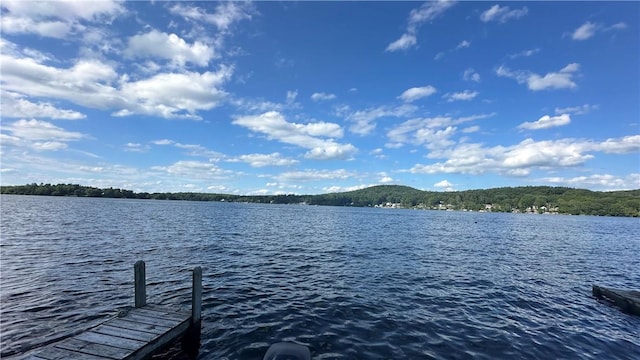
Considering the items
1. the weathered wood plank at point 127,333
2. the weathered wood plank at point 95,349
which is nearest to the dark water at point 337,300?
the weathered wood plank at point 127,333

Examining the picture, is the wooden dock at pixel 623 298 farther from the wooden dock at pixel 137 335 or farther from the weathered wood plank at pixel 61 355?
the weathered wood plank at pixel 61 355

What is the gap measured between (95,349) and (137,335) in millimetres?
1081

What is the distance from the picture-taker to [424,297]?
690 inches

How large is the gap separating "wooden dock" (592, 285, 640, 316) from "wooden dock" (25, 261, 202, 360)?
828 inches

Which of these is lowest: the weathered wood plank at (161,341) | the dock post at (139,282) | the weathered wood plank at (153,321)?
the weathered wood plank at (161,341)

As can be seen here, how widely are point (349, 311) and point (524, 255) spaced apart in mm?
29714

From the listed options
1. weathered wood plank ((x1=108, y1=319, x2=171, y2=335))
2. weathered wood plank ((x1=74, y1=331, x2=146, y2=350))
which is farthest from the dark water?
weathered wood plank ((x1=74, y1=331, x2=146, y2=350))

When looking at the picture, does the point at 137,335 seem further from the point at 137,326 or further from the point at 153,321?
the point at 153,321

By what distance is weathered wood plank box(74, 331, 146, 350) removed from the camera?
8.47 m

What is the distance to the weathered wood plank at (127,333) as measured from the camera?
352 inches

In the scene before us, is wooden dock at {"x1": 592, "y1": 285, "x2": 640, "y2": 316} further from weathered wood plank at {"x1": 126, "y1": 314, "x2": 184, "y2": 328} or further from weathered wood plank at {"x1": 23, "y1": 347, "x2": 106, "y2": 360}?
weathered wood plank at {"x1": 23, "y1": 347, "x2": 106, "y2": 360}

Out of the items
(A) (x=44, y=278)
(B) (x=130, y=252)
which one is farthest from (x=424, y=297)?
(B) (x=130, y=252)

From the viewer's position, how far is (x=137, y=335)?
9078mm

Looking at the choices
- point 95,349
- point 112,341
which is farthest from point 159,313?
point 95,349
